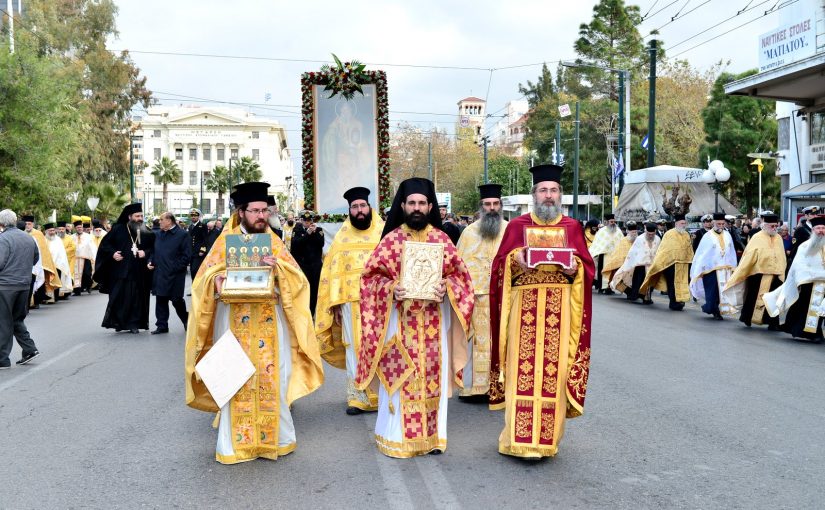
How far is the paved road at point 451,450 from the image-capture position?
17.7ft

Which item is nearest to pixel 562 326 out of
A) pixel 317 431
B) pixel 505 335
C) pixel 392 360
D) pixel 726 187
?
pixel 505 335

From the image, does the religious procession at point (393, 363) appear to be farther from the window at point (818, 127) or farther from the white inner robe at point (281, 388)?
the window at point (818, 127)

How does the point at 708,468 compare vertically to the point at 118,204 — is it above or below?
below

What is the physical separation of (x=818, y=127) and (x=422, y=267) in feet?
79.9

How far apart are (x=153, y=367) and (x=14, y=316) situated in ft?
6.05

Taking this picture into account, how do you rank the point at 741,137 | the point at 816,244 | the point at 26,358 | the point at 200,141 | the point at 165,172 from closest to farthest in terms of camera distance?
the point at 26,358 → the point at 816,244 → the point at 741,137 → the point at 165,172 → the point at 200,141

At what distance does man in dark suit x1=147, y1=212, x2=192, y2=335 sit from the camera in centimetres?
1348

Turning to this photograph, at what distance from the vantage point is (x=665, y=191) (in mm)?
25812

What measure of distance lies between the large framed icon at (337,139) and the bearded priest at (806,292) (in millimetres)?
6243

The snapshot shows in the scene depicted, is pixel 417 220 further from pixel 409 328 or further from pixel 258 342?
pixel 258 342

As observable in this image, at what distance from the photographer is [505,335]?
6430 mm

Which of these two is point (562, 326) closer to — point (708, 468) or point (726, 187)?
point (708, 468)

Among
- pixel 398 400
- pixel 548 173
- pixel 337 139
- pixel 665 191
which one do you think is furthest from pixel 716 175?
pixel 398 400

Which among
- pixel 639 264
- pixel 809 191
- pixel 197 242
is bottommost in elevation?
pixel 639 264
